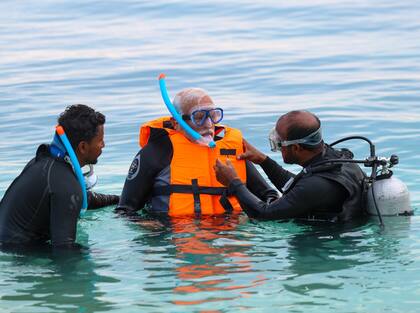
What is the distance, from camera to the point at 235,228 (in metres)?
7.38

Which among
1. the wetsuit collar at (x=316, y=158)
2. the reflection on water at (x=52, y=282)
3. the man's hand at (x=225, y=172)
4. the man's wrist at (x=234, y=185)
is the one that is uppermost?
the wetsuit collar at (x=316, y=158)

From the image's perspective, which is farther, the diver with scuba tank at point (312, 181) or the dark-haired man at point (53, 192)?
the diver with scuba tank at point (312, 181)

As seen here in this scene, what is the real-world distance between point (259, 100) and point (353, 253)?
5.97 metres

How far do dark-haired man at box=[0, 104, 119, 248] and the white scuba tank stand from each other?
1.84m

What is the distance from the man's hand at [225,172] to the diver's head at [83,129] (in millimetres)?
1111

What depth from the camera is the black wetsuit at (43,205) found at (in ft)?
20.6

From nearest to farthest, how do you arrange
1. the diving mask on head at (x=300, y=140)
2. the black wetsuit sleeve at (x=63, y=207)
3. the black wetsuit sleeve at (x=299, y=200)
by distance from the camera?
the black wetsuit sleeve at (x=63, y=207) → the black wetsuit sleeve at (x=299, y=200) → the diving mask on head at (x=300, y=140)

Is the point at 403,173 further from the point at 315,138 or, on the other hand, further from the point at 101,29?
the point at 101,29

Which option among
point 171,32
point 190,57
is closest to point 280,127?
point 190,57

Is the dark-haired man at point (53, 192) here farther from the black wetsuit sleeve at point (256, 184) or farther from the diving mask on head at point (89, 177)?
the black wetsuit sleeve at point (256, 184)

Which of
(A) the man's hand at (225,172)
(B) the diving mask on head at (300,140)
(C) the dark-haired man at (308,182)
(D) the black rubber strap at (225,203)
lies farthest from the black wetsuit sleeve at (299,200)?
(D) the black rubber strap at (225,203)

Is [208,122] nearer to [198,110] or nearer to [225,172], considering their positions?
[198,110]

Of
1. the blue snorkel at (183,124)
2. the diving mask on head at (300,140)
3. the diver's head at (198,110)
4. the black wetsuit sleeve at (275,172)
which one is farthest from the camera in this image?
the black wetsuit sleeve at (275,172)

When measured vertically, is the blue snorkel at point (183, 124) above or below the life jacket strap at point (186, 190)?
above
